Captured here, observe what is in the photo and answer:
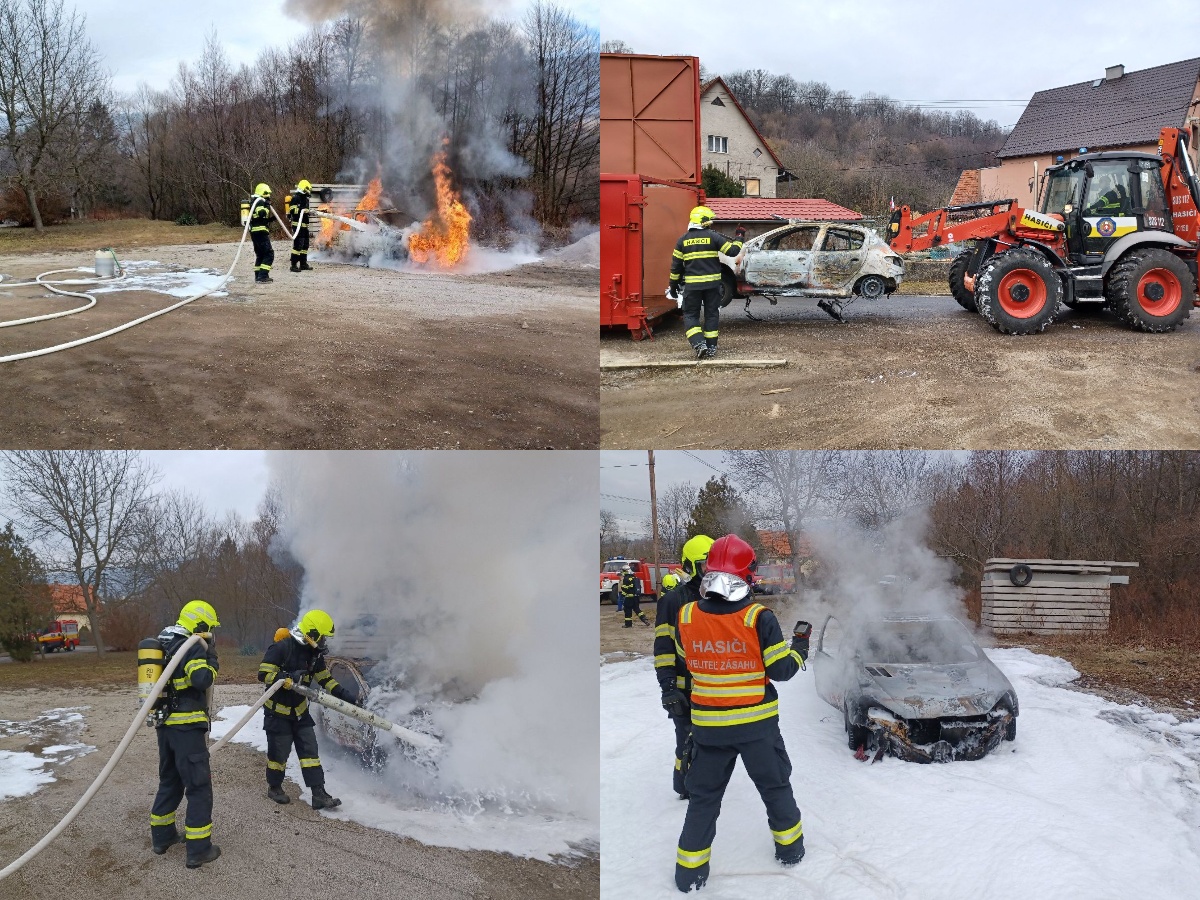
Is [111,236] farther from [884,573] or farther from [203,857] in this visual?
[884,573]

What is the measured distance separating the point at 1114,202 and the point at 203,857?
36.2 ft

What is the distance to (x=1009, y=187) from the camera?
2348 centimetres

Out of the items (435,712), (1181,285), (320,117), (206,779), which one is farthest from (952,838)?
(320,117)

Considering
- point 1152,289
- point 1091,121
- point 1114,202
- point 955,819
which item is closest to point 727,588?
point 955,819

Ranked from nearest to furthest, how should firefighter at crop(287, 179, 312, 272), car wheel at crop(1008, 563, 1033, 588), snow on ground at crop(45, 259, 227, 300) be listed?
car wheel at crop(1008, 563, 1033, 588)
snow on ground at crop(45, 259, 227, 300)
firefighter at crop(287, 179, 312, 272)

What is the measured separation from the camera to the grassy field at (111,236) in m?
15.4

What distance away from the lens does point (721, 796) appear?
13.8 ft

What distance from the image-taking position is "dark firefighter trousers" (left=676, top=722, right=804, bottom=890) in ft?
13.5

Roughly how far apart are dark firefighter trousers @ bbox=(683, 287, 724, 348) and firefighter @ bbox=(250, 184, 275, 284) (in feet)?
17.9

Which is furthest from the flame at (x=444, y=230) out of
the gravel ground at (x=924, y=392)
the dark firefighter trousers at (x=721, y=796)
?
the dark firefighter trousers at (x=721, y=796)

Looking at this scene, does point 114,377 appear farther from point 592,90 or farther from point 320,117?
point 592,90

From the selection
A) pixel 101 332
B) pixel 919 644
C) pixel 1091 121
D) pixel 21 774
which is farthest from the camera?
pixel 1091 121

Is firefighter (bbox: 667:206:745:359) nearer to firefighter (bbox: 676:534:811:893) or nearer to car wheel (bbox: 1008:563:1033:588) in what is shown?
car wheel (bbox: 1008:563:1033:588)

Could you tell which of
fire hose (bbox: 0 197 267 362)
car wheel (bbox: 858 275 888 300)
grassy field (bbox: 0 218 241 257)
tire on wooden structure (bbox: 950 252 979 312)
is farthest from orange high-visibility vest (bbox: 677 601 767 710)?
grassy field (bbox: 0 218 241 257)
